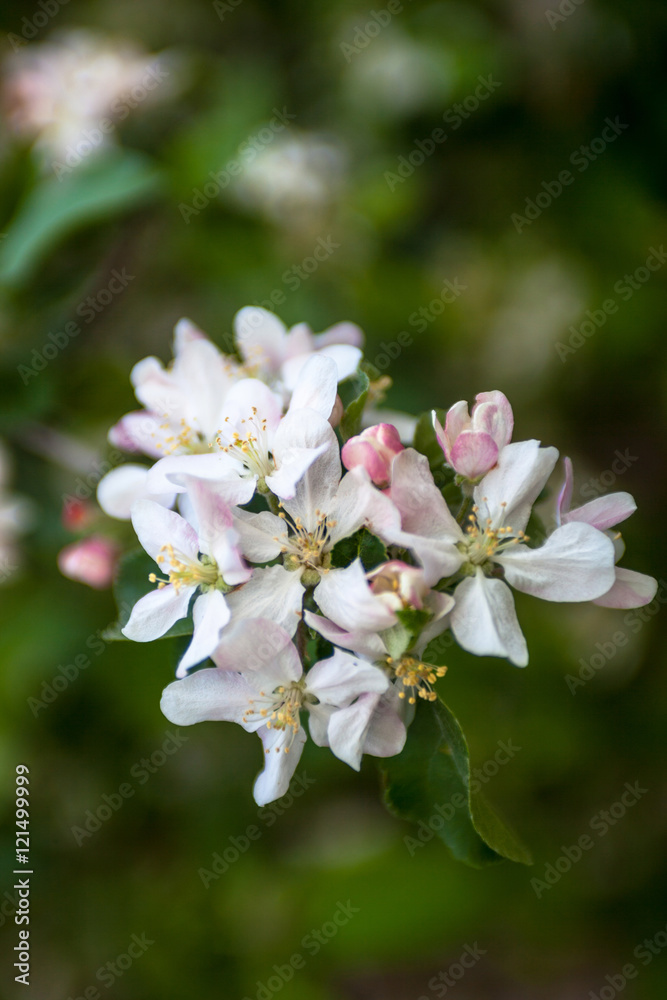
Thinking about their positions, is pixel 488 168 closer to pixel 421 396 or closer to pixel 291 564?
pixel 421 396

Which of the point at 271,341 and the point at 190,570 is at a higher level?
the point at 271,341

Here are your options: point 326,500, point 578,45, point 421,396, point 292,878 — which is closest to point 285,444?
point 326,500

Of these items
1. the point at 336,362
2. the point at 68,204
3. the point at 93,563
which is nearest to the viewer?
the point at 336,362

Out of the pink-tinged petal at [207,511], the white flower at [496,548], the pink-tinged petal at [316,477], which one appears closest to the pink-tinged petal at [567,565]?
the white flower at [496,548]

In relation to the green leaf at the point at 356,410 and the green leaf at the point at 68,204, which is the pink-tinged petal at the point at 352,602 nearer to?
the green leaf at the point at 356,410

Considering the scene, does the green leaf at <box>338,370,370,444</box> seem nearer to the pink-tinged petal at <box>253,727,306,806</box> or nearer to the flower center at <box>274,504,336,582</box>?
the flower center at <box>274,504,336,582</box>

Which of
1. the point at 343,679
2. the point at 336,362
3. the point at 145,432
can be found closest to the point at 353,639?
the point at 343,679

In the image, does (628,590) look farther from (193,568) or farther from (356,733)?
(193,568)
